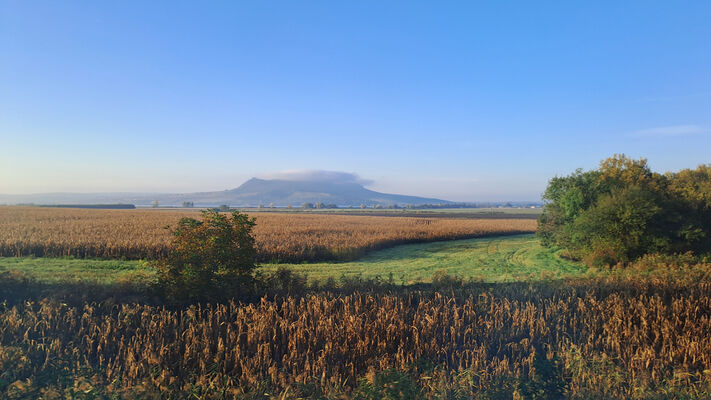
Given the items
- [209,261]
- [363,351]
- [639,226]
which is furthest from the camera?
[639,226]

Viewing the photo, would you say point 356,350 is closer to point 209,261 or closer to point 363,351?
point 363,351

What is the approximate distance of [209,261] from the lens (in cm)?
843

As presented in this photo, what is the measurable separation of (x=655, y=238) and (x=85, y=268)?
24.9m

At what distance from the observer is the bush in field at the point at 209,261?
816 centimetres

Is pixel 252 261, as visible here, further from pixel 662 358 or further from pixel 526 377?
pixel 662 358

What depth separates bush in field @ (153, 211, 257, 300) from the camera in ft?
26.8

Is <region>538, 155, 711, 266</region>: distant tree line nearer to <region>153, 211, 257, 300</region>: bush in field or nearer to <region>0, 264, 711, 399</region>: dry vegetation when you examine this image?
<region>0, 264, 711, 399</region>: dry vegetation

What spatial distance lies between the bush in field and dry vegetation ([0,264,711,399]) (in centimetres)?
79

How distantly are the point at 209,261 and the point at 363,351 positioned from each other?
179 inches

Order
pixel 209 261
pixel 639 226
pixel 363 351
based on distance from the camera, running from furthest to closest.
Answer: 1. pixel 639 226
2. pixel 209 261
3. pixel 363 351

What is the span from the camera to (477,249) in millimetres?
25188

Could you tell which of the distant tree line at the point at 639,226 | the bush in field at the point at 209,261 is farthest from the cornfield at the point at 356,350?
the distant tree line at the point at 639,226

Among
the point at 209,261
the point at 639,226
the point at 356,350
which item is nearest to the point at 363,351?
the point at 356,350

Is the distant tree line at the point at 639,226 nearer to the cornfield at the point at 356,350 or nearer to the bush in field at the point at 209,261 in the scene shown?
the cornfield at the point at 356,350
